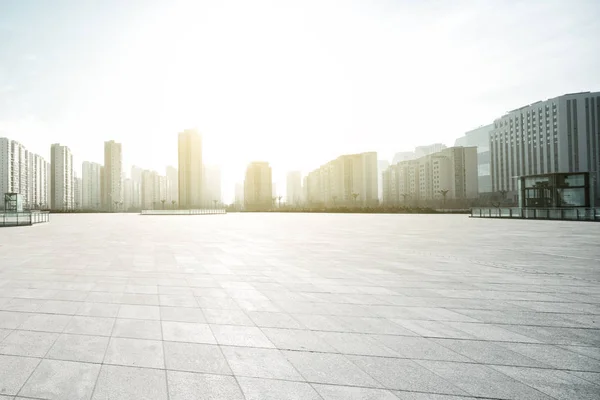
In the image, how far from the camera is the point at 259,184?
122 meters

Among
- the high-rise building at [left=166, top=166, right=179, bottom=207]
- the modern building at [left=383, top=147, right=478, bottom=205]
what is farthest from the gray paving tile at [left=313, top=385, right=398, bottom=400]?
the high-rise building at [left=166, top=166, right=179, bottom=207]

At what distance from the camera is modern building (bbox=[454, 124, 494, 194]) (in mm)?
125125

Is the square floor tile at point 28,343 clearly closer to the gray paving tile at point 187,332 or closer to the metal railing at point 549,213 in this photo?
the gray paving tile at point 187,332

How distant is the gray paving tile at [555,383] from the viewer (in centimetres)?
254

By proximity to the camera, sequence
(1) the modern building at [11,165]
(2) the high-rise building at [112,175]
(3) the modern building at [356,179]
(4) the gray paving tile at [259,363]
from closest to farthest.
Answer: (4) the gray paving tile at [259,363]
(1) the modern building at [11,165]
(3) the modern building at [356,179]
(2) the high-rise building at [112,175]

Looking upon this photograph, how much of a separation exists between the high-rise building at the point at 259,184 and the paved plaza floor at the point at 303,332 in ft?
368

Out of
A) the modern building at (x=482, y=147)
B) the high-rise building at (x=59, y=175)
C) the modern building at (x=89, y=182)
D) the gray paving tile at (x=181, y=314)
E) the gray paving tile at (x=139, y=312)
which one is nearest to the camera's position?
the gray paving tile at (x=181, y=314)

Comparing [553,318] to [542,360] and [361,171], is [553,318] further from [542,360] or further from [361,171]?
[361,171]

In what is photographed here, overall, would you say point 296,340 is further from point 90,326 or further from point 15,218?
point 15,218

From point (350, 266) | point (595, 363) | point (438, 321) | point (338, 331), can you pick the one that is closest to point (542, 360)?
point (595, 363)

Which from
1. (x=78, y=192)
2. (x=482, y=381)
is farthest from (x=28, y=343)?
(x=78, y=192)

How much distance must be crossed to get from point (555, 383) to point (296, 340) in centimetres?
237

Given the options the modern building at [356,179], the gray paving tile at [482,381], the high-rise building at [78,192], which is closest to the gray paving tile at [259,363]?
the gray paving tile at [482,381]

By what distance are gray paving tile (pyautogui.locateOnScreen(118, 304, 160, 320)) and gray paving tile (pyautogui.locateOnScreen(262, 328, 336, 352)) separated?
175 centimetres
